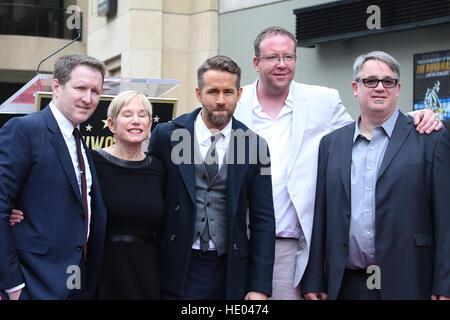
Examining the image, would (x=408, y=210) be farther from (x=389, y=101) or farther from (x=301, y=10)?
(x=301, y=10)

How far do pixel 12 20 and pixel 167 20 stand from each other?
11.1 m

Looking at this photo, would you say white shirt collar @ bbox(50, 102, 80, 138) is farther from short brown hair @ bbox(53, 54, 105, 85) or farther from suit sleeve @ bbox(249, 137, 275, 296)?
suit sleeve @ bbox(249, 137, 275, 296)

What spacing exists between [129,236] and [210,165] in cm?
60

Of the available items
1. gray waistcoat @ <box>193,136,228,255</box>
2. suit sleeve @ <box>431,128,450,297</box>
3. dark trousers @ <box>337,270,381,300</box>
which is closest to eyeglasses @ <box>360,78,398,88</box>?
suit sleeve @ <box>431,128,450,297</box>

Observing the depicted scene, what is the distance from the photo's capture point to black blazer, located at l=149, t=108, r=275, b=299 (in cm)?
365

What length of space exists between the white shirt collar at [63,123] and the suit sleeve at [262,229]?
108cm

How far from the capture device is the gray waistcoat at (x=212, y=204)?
366 cm

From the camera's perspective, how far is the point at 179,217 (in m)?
3.66

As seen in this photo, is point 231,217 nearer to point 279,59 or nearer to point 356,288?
point 356,288

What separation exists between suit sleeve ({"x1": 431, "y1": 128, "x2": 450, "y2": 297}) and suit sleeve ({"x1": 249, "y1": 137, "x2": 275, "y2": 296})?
0.91 meters

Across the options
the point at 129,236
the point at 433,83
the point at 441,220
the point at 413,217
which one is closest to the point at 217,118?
the point at 129,236

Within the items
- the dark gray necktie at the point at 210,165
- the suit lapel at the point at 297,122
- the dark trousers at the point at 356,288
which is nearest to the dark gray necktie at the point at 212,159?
the dark gray necktie at the point at 210,165

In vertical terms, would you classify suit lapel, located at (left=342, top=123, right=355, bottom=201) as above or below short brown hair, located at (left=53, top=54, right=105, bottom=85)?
below

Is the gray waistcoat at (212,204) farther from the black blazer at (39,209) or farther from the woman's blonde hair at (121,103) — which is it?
the black blazer at (39,209)
